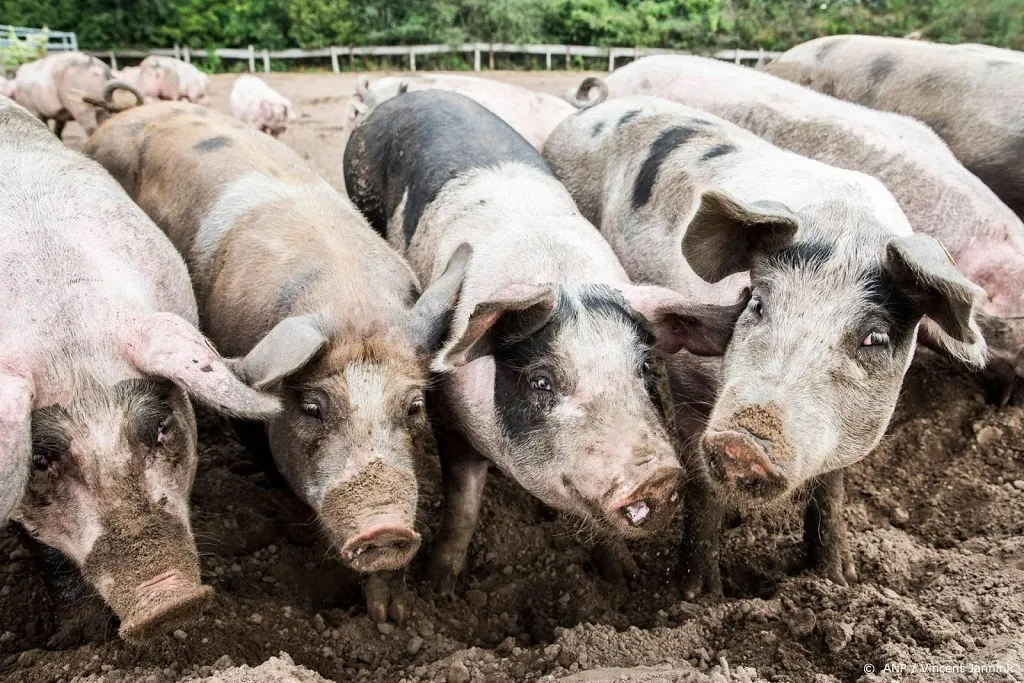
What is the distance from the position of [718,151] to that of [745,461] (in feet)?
7.20

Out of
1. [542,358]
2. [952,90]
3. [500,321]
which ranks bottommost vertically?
[542,358]

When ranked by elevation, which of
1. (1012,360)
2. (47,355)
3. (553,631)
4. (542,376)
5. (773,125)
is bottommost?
(553,631)

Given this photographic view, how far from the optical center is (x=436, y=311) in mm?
3457

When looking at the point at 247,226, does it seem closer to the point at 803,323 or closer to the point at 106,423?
the point at 106,423

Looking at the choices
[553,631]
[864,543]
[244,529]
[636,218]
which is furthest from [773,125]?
[244,529]

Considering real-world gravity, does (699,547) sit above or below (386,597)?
above

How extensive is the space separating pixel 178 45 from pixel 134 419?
29.1 meters

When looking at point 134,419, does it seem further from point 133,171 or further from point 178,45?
point 178,45

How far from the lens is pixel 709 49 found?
28.4 meters

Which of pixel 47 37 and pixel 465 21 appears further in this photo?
pixel 465 21

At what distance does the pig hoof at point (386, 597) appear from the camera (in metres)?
3.64

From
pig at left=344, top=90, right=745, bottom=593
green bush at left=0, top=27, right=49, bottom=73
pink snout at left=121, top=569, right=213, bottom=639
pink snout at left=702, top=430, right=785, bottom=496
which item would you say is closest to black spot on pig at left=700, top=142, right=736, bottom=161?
pig at left=344, top=90, right=745, bottom=593

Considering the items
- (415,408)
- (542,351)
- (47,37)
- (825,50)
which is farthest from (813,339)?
(47,37)

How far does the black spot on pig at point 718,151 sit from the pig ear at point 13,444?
11.3 feet
